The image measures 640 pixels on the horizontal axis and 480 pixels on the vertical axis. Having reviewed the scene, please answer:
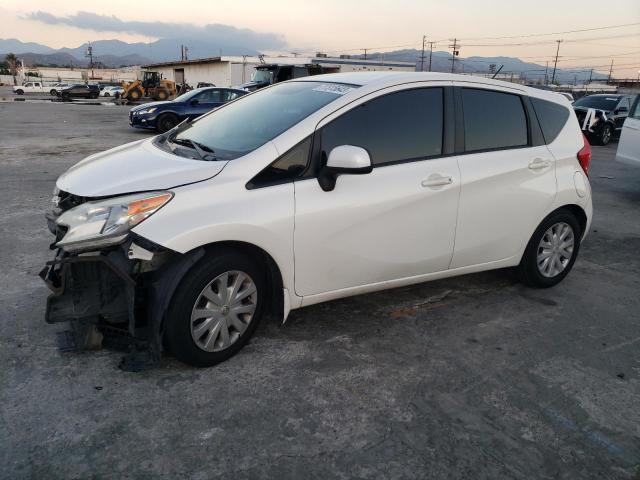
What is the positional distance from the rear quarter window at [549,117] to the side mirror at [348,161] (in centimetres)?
202

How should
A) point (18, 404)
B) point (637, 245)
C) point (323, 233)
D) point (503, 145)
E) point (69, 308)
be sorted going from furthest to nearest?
1. point (637, 245)
2. point (503, 145)
3. point (323, 233)
4. point (69, 308)
5. point (18, 404)

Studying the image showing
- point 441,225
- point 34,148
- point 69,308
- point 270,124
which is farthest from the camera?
point 34,148

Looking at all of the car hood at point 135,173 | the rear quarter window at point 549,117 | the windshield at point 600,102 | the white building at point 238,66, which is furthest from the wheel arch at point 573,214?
the white building at point 238,66

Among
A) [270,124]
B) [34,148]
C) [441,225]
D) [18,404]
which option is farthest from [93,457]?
[34,148]

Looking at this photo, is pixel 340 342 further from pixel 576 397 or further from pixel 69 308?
pixel 69 308

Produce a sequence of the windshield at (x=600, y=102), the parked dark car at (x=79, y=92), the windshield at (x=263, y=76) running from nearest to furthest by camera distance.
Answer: the windshield at (x=600, y=102) < the windshield at (x=263, y=76) < the parked dark car at (x=79, y=92)

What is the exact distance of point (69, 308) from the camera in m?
3.08

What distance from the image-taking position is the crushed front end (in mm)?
2932

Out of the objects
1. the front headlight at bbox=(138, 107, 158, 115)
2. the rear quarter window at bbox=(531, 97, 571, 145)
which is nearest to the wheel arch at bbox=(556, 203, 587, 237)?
the rear quarter window at bbox=(531, 97, 571, 145)

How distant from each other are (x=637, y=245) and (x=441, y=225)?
3.74 metres

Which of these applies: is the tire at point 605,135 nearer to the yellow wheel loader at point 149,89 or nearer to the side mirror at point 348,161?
the side mirror at point 348,161

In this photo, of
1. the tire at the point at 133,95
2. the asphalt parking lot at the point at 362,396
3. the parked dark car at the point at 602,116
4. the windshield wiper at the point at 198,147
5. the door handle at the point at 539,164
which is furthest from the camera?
the tire at the point at 133,95

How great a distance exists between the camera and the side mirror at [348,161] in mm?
3162

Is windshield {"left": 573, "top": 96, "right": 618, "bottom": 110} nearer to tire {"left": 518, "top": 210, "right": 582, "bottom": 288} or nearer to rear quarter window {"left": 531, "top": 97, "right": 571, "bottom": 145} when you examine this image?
rear quarter window {"left": 531, "top": 97, "right": 571, "bottom": 145}
